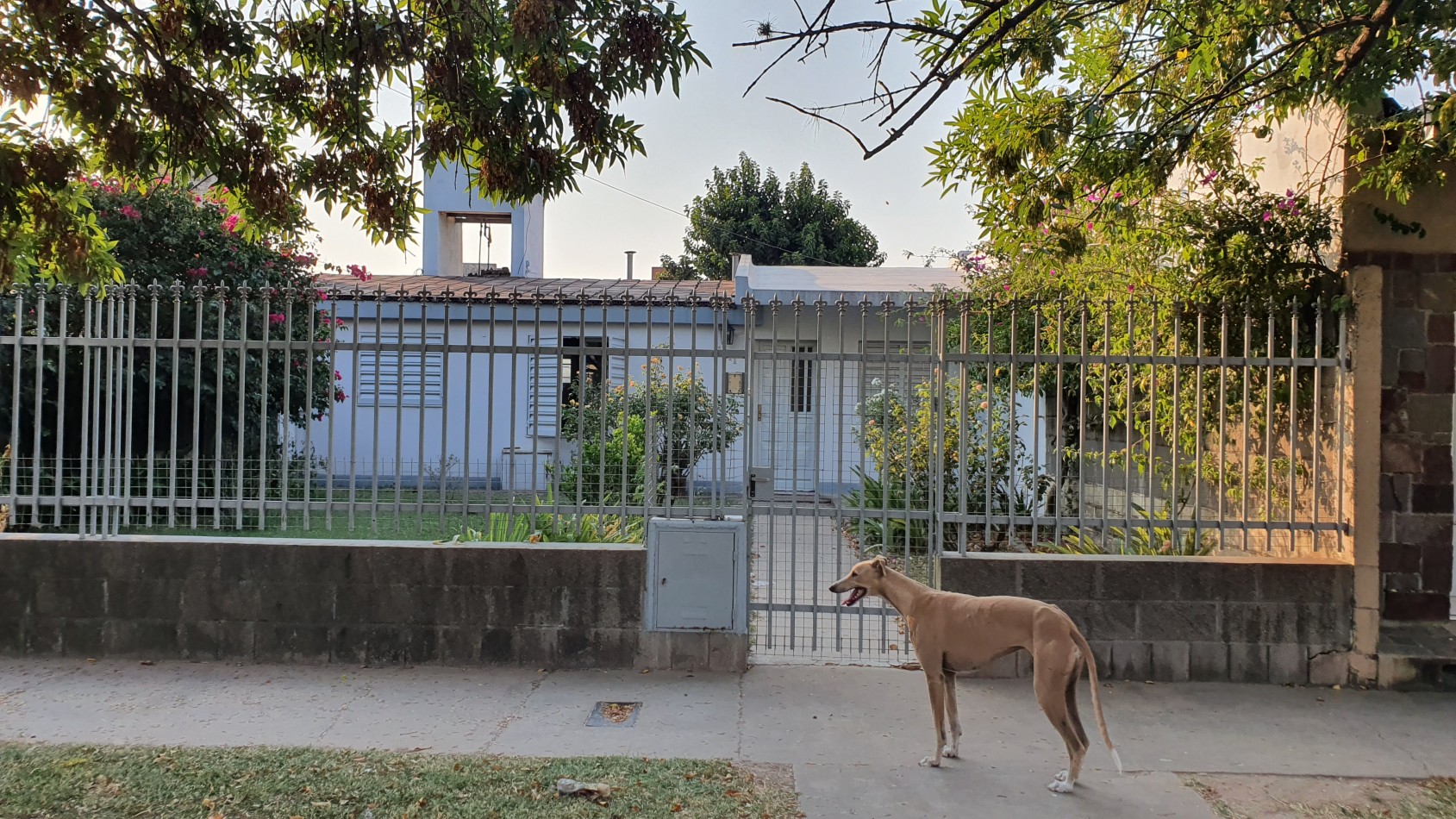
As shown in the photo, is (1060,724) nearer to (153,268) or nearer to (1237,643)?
(1237,643)

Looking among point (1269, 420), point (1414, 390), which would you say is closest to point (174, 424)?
point (1269, 420)

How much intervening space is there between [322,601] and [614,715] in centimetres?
203

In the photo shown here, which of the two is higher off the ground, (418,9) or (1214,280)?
(418,9)

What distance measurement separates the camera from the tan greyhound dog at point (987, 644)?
4.21m

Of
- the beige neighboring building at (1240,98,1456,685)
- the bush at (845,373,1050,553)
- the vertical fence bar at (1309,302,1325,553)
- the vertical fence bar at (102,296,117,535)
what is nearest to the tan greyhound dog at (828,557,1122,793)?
the vertical fence bar at (1309,302,1325,553)

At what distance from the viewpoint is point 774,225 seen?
2906 cm

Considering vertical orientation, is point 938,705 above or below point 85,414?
below

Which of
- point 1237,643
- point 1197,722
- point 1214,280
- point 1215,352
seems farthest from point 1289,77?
point 1197,722

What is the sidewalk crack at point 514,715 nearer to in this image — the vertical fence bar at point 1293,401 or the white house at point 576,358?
the white house at point 576,358

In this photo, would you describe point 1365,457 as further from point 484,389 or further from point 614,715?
point 484,389

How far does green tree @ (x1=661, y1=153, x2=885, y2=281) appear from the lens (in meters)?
29.1

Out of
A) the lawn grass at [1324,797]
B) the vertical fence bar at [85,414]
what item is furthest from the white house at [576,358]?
the lawn grass at [1324,797]

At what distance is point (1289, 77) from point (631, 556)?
4.92 meters

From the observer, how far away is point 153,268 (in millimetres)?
9586
